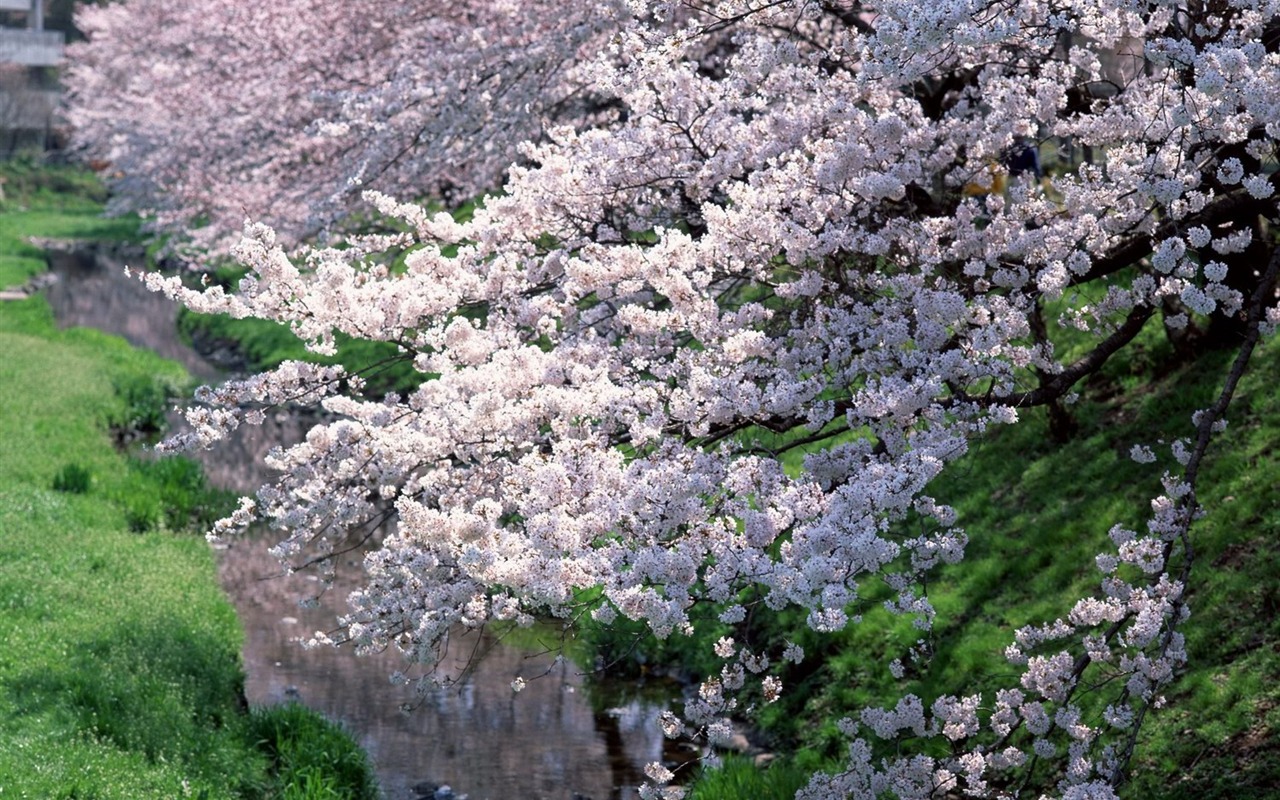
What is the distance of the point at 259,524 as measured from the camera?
17547 millimetres

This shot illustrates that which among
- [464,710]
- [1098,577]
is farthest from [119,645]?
[1098,577]

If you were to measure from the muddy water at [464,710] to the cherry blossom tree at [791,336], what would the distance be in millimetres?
2444

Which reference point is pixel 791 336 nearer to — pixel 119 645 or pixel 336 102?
pixel 119 645

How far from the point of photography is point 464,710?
11.8 meters

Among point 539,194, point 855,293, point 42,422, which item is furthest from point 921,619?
point 42,422

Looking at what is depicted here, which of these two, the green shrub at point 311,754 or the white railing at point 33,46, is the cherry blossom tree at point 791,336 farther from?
the white railing at point 33,46

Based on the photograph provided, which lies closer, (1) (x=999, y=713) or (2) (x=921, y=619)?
(2) (x=921, y=619)

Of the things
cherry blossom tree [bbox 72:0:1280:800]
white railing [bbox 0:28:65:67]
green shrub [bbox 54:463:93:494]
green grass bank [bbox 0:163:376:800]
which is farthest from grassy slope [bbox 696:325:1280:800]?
white railing [bbox 0:28:65:67]

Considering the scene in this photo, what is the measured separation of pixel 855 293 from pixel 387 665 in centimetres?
725

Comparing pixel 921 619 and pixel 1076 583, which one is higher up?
pixel 921 619

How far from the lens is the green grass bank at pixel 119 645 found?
8648 millimetres

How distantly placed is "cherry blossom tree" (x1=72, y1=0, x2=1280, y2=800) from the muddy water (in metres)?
2.44

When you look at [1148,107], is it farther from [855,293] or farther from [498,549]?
[498,549]

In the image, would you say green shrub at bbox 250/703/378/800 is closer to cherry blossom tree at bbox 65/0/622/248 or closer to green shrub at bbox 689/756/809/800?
green shrub at bbox 689/756/809/800
